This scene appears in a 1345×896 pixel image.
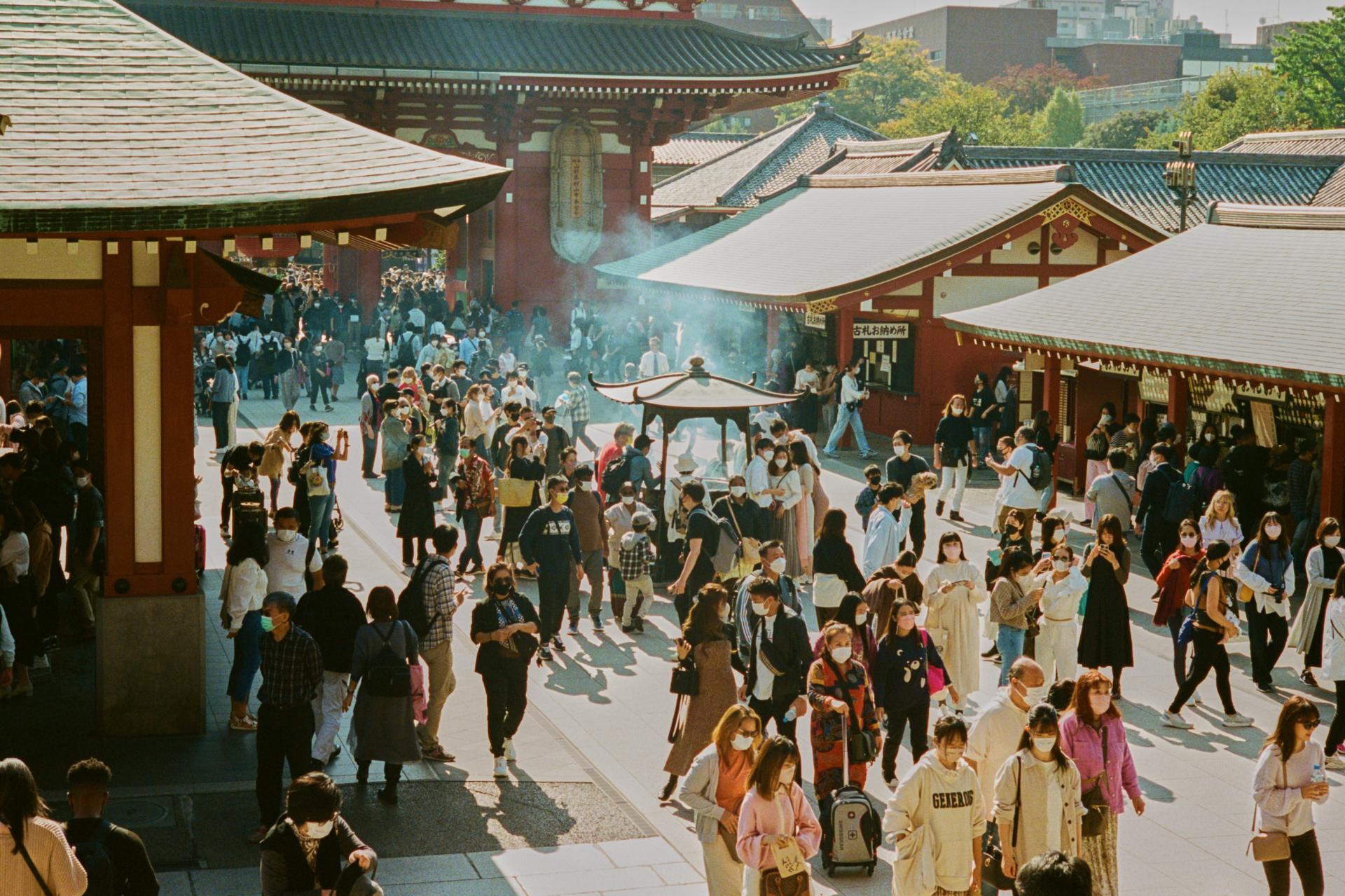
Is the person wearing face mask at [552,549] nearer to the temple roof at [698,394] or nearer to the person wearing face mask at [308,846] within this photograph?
the temple roof at [698,394]

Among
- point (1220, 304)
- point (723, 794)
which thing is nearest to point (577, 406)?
point (1220, 304)

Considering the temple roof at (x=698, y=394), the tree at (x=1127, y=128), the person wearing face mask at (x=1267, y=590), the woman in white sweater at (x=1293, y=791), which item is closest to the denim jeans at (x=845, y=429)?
the temple roof at (x=698, y=394)

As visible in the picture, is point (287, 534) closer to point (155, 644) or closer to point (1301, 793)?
point (155, 644)

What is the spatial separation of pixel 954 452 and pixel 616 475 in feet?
18.2

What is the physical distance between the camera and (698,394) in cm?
1800

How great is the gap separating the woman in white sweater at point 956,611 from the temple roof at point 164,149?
4.48 meters

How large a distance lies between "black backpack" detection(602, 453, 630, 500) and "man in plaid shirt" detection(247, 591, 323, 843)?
7788 millimetres

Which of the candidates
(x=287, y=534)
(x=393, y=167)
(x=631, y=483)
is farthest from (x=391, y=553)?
(x=393, y=167)

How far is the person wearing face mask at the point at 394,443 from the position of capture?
20.0 meters

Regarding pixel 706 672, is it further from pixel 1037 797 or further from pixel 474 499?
pixel 474 499

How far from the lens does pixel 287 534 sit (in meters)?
12.6

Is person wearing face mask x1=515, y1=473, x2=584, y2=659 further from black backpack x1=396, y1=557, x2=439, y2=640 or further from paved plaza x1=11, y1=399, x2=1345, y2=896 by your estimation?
black backpack x1=396, y1=557, x2=439, y2=640

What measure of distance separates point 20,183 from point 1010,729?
674cm

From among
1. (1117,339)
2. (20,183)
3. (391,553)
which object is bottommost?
(391,553)
